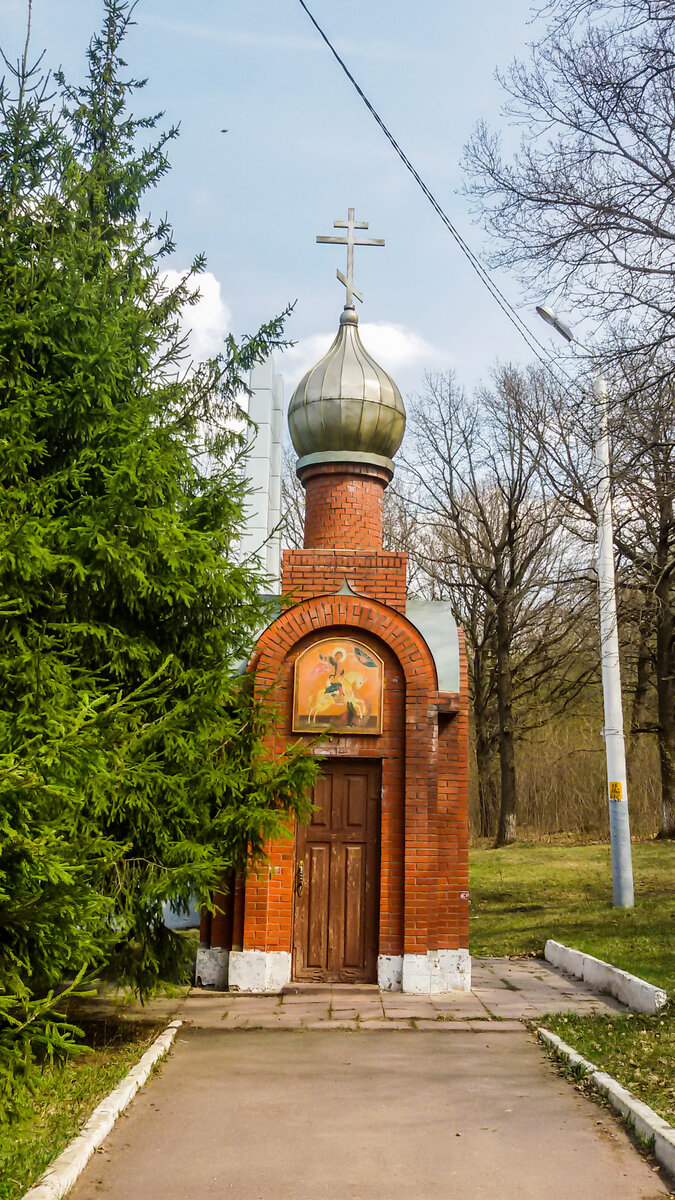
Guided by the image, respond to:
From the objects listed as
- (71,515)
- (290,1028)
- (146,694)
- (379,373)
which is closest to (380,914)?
(290,1028)

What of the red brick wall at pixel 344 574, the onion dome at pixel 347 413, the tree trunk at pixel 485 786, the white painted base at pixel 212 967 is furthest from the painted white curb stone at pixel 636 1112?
the tree trunk at pixel 485 786

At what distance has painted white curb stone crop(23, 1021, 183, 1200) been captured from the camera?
181 inches

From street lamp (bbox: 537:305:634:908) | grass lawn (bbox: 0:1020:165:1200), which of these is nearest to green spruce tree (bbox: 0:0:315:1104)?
grass lawn (bbox: 0:1020:165:1200)

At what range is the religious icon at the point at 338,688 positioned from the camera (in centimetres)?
1043

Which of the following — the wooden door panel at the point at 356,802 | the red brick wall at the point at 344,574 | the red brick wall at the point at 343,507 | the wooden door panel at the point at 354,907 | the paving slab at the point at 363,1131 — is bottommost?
the paving slab at the point at 363,1131

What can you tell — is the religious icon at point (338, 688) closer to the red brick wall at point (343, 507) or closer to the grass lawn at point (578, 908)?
the red brick wall at point (343, 507)

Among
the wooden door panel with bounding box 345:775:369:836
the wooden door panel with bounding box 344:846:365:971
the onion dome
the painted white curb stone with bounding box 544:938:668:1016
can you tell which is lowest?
the painted white curb stone with bounding box 544:938:668:1016

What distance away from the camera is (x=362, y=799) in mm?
10445

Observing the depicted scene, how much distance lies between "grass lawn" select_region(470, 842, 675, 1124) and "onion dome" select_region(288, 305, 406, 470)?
21.9ft

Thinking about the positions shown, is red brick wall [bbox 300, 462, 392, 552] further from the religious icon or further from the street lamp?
the street lamp

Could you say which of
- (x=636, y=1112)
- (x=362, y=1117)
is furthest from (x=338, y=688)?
(x=636, y=1112)

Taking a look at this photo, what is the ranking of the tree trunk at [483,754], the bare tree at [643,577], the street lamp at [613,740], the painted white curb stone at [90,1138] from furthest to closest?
the tree trunk at [483,754]
the bare tree at [643,577]
the street lamp at [613,740]
the painted white curb stone at [90,1138]

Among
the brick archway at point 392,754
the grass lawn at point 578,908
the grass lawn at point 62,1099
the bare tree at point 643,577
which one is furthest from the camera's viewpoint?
the bare tree at point 643,577

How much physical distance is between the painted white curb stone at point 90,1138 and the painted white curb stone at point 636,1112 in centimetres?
304
